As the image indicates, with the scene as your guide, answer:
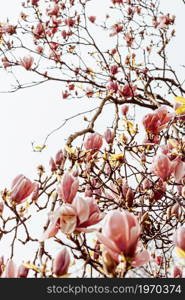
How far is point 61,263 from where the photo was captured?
2.07 feet

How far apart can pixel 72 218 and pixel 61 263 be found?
0.28 ft

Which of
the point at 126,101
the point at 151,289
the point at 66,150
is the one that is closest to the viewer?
the point at 151,289

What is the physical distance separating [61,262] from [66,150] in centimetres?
61

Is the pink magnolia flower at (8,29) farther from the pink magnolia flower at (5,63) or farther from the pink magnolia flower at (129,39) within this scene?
the pink magnolia flower at (129,39)

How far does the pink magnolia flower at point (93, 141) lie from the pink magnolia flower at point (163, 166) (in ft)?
1.16

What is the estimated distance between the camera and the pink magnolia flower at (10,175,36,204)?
3.09 feet

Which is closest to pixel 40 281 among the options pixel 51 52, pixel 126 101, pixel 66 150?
pixel 66 150

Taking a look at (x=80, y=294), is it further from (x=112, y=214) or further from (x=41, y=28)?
(x=41, y=28)

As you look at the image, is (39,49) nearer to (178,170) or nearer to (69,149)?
(69,149)

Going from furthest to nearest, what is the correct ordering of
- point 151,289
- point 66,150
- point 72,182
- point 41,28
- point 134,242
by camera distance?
1. point 41,28
2. point 66,150
3. point 72,182
4. point 151,289
5. point 134,242

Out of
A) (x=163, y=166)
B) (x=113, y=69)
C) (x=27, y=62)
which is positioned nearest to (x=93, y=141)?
(x=163, y=166)

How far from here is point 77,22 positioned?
307 centimetres

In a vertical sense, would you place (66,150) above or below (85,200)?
above

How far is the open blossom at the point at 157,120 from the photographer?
1.18m
